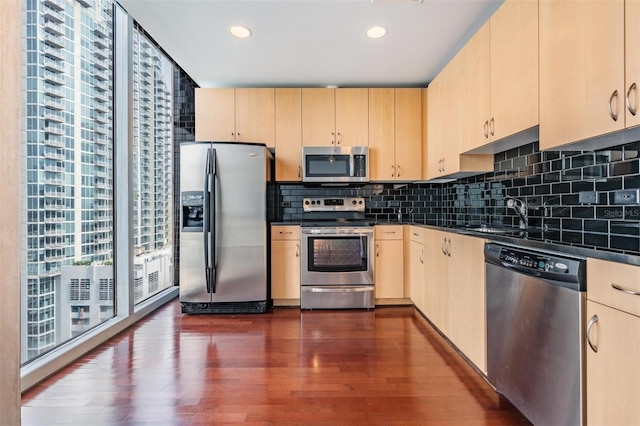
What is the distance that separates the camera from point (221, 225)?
10.5ft

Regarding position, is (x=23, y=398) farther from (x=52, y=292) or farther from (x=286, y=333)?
(x=286, y=333)

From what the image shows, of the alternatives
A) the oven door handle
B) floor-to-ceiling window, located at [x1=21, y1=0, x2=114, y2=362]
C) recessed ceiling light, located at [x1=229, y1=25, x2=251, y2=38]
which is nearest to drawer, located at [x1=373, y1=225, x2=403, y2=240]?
the oven door handle

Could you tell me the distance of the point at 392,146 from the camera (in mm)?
3621

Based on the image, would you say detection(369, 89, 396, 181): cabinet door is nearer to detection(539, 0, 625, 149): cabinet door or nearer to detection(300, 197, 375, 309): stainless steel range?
detection(300, 197, 375, 309): stainless steel range

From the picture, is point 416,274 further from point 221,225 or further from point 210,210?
point 210,210

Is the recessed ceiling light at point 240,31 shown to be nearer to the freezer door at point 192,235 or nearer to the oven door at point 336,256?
the freezer door at point 192,235

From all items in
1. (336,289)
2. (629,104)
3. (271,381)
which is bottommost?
(271,381)

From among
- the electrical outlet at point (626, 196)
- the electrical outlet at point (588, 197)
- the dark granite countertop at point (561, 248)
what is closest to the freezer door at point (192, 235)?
the dark granite countertop at point (561, 248)

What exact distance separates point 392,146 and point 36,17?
9.85ft

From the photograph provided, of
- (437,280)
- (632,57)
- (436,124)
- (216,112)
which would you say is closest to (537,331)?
(632,57)

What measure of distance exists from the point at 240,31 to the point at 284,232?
184 centimetres

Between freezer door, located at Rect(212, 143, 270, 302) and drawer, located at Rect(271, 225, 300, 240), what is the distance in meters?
0.17

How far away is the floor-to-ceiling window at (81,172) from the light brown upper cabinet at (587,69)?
2.78m

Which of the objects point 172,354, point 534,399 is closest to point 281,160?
point 172,354
